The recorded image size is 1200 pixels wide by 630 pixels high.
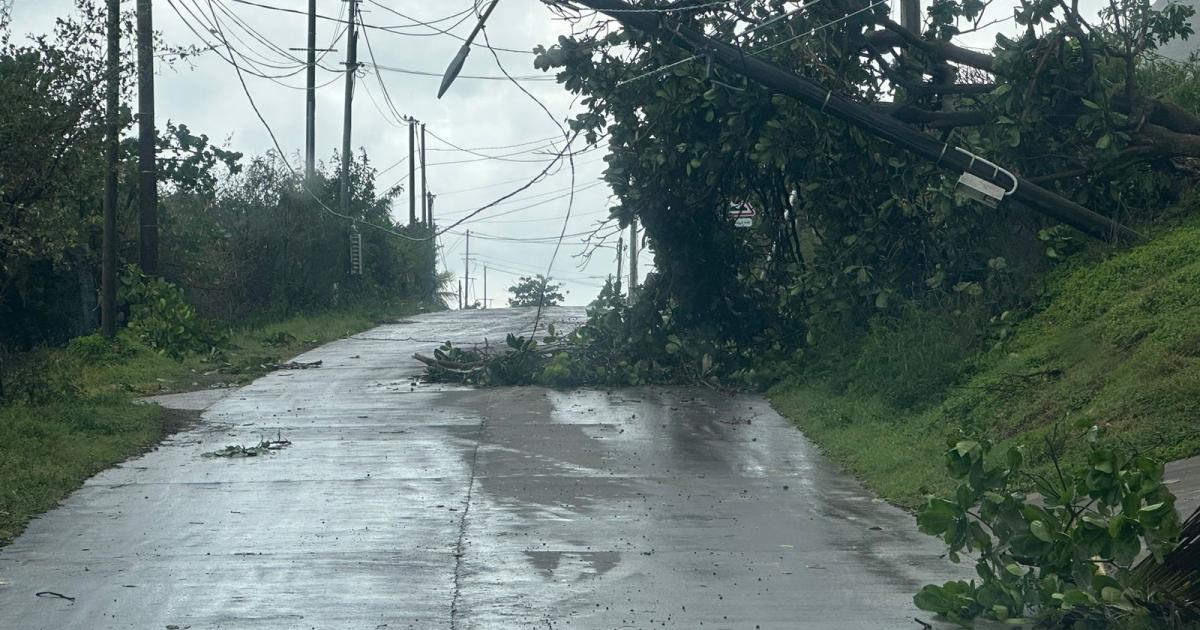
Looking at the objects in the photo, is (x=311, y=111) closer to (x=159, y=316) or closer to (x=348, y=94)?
(x=348, y=94)

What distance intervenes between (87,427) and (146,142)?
992cm

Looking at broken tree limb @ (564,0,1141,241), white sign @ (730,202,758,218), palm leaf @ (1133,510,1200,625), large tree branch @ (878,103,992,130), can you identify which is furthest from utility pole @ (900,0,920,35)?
palm leaf @ (1133,510,1200,625)

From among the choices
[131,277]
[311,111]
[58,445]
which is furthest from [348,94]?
[58,445]

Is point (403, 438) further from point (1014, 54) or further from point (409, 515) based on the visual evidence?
point (1014, 54)

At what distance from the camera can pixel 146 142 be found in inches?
907

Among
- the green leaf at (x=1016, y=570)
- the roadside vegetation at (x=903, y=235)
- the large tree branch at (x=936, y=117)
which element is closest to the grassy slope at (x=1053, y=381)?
the roadside vegetation at (x=903, y=235)

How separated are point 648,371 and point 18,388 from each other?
889 centimetres

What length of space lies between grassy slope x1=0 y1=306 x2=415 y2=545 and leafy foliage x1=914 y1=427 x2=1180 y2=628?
21.2ft

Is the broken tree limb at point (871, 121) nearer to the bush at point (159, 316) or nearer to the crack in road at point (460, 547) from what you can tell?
the crack in road at point (460, 547)

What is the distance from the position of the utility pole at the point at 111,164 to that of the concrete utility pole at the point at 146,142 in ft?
2.88

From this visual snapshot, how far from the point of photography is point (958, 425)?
13.0 meters

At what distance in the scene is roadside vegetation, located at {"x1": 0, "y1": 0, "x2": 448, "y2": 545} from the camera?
14.4m

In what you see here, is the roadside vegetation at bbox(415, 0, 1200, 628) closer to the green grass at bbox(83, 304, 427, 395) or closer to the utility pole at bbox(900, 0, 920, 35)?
the utility pole at bbox(900, 0, 920, 35)

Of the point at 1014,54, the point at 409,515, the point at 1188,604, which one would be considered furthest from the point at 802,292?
the point at 1188,604
